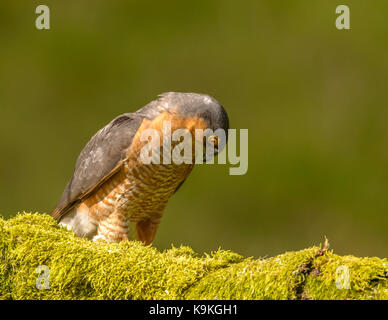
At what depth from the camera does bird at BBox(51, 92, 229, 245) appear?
2.11 metres

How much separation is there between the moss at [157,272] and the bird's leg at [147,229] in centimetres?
92

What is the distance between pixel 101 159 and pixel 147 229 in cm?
48

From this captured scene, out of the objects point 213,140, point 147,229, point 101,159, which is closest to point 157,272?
point 213,140

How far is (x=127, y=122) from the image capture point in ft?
7.70

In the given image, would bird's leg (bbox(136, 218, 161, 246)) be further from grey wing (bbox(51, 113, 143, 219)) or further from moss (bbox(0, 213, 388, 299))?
moss (bbox(0, 213, 388, 299))

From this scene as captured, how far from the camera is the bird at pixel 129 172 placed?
2109 mm

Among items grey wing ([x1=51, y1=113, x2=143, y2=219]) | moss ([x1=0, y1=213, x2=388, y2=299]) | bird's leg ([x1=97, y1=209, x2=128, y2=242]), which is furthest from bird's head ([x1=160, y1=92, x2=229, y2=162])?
moss ([x1=0, y1=213, x2=388, y2=299])

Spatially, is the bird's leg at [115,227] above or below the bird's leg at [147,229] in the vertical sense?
above

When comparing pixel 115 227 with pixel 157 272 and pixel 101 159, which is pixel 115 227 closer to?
pixel 101 159

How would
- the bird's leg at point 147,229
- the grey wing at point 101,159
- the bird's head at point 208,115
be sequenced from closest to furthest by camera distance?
the bird's head at point 208,115 < the grey wing at point 101,159 < the bird's leg at point 147,229

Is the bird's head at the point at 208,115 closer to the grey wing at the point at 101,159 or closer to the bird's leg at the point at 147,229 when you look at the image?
the grey wing at the point at 101,159

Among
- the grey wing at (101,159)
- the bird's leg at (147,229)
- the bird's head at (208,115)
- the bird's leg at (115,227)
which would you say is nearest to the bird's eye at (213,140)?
the bird's head at (208,115)

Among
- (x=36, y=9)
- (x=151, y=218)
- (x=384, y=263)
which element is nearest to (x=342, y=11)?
(x=36, y=9)
